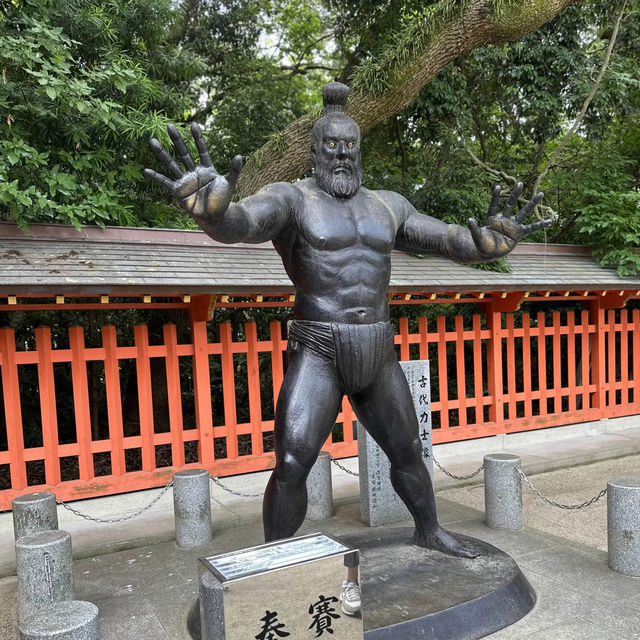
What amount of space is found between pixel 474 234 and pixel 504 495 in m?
2.63

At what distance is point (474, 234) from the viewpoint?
11.3 ft

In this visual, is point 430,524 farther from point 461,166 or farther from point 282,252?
point 461,166

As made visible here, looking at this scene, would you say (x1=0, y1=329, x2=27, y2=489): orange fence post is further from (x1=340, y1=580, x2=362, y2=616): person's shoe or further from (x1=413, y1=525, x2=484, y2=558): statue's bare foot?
(x1=340, y1=580, x2=362, y2=616): person's shoe

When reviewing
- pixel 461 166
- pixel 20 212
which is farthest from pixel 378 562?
pixel 461 166

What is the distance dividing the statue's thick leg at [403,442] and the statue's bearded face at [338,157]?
1.06m

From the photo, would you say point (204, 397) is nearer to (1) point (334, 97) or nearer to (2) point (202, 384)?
(2) point (202, 384)

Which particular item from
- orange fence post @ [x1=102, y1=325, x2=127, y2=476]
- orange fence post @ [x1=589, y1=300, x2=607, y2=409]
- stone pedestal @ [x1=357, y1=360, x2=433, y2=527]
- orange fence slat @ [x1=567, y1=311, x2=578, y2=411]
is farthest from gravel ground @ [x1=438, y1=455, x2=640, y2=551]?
orange fence post @ [x1=102, y1=325, x2=127, y2=476]

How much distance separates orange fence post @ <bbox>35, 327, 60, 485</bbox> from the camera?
5719mm

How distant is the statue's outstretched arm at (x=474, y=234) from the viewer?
3.42 metres

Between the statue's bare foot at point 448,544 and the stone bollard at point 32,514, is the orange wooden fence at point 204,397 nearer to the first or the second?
the stone bollard at point 32,514

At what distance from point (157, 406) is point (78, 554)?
3.51 metres

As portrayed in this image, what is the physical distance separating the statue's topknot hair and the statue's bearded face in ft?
0.34

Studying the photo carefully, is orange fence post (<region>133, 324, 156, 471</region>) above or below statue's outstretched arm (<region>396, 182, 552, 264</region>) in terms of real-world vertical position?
below

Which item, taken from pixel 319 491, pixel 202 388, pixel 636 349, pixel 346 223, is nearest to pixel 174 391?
pixel 202 388
